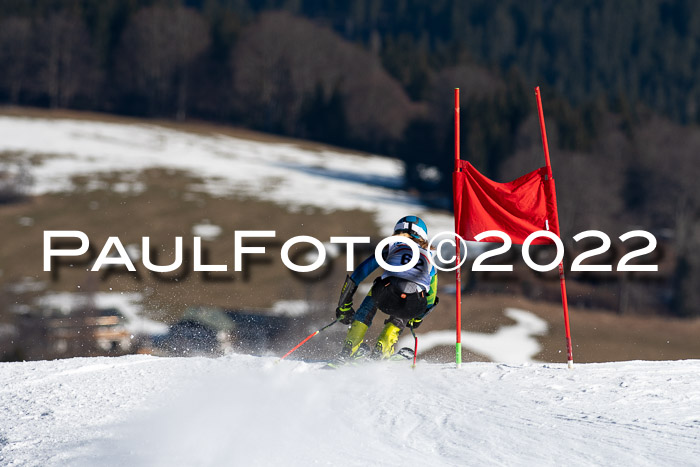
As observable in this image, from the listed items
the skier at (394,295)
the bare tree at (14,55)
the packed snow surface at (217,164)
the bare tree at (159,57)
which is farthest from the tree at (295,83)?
the skier at (394,295)

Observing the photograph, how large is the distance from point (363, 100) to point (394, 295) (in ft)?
255

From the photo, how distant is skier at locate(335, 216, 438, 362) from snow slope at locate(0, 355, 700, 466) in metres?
0.39

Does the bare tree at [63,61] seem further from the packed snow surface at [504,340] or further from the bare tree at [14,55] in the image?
the packed snow surface at [504,340]

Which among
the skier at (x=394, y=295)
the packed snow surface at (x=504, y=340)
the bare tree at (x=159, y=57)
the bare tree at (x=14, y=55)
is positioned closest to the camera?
the skier at (x=394, y=295)

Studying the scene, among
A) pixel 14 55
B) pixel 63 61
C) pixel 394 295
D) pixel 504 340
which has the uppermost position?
pixel 14 55

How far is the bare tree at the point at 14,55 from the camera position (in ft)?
272

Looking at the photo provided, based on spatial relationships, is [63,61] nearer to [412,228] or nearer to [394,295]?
[412,228]

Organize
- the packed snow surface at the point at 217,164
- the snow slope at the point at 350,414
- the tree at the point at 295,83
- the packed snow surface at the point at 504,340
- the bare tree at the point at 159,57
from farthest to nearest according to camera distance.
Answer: the bare tree at the point at 159,57 → the tree at the point at 295,83 → the packed snow surface at the point at 217,164 → the packed snow surface at the point at 504,340 → the snow slope at the point at 350,414

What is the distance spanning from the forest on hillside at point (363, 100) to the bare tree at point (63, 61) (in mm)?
139

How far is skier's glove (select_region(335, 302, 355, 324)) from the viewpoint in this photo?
29.1 ft

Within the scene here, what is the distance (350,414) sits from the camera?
657 cm

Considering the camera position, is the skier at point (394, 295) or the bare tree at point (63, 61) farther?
the bare tree at point (63, 61)

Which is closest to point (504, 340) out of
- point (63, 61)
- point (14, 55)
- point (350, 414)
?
point (350, 414)

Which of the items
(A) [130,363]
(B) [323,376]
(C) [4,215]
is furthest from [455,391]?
(C) [4,215]
